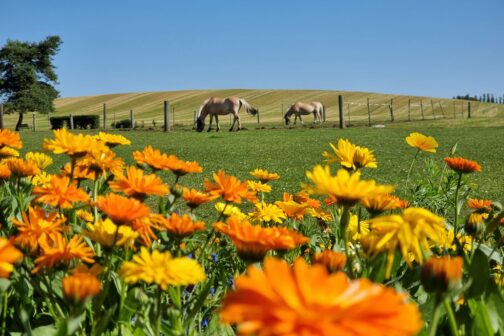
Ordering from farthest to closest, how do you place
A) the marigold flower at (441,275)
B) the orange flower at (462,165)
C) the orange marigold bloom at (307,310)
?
the orange flower at (462,165) → the marigold flower at (441,275) → the orange marigold bloom at (307,310)

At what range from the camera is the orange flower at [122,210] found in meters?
0.91

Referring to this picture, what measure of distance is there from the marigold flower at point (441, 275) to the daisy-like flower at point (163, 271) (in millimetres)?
309

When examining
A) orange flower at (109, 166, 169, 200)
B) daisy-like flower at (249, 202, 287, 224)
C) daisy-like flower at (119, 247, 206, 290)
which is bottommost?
daisy-like flower at (249, 202, 287, 224)

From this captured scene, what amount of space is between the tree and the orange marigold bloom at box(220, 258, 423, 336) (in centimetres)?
3978

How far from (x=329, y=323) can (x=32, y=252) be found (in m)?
0.82

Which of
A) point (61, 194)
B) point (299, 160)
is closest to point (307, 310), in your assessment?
point (61, 194)

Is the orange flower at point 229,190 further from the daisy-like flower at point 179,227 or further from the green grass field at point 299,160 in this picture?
the green grass field at point 299,160

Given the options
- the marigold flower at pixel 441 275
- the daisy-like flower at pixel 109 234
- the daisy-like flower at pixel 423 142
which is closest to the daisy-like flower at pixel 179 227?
the daisy-like flower at pixel 109 234

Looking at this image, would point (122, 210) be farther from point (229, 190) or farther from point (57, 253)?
point (229, 190)

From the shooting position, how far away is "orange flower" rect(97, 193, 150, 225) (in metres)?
0.91

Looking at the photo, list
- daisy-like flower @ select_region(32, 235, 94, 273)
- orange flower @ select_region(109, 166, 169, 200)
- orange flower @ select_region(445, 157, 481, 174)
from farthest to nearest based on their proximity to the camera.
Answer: orange flower @ select_region(445, 157, 481, 174)
orange flower @ select_region(109, 166, 169, 200)
daisy-like flower @ select_region(32, 235, 94, 273)

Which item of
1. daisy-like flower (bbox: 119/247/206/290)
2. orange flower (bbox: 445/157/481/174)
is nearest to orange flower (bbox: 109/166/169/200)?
daisy-like flower (bbox: 119/247/206/290)

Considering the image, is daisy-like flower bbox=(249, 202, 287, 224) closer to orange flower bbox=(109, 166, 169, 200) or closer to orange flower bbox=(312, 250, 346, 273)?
orange flower bbox=(109, 166, 169, 200)

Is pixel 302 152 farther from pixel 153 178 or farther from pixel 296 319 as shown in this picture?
pixel 296 319
